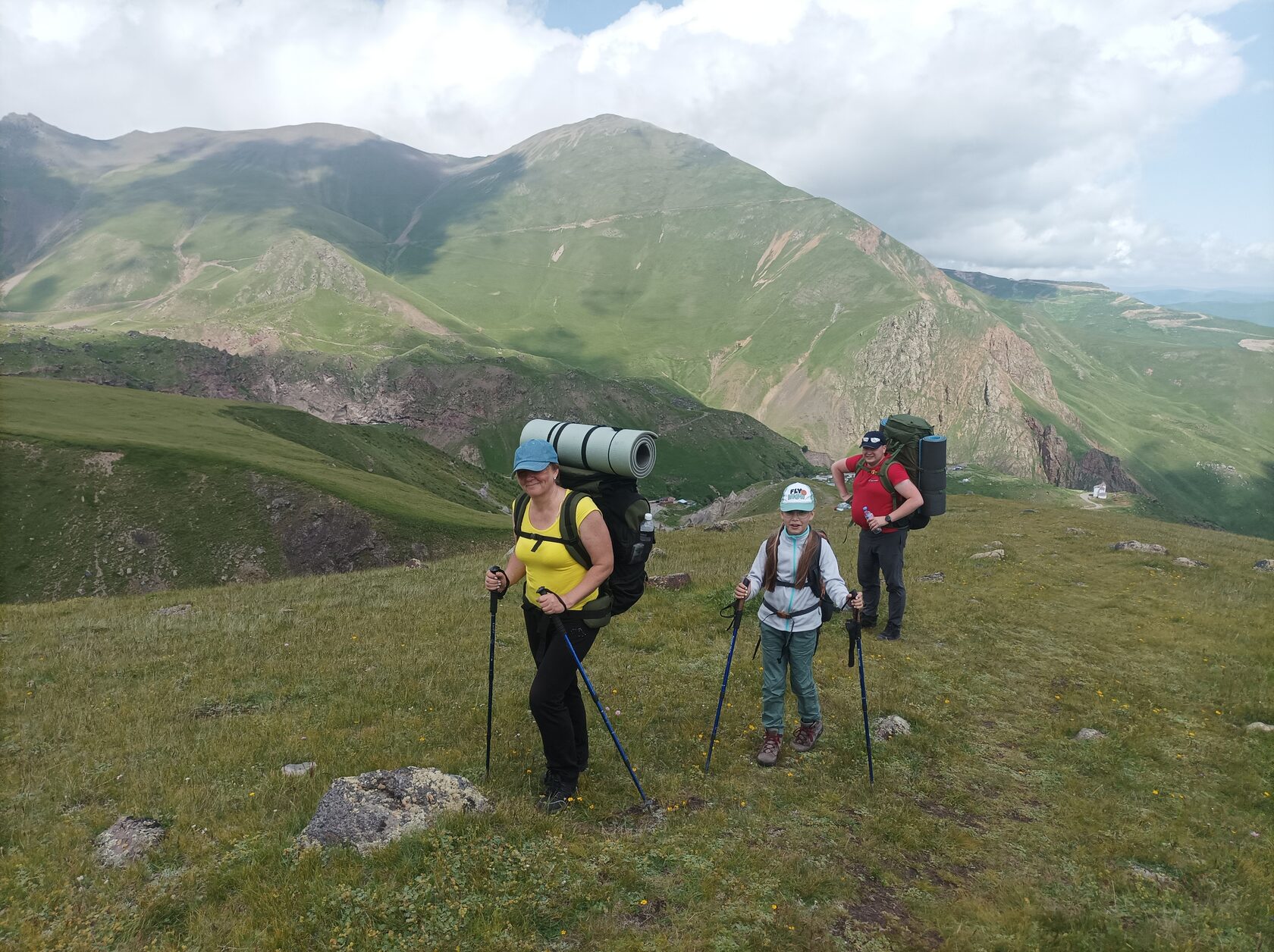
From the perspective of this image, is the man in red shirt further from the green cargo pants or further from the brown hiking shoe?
the brown hiking shoe

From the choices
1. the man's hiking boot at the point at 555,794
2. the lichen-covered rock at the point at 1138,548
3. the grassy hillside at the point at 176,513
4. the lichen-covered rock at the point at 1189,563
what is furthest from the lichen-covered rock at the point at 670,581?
the grassy hillside at the point at 176,513

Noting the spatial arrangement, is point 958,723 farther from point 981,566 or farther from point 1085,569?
point 1085,569

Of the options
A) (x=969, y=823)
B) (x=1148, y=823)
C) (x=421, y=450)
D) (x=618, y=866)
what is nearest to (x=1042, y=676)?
(x=1148, y=823)

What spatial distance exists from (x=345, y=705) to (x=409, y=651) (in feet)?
10.2

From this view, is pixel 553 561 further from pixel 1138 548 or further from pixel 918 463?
pixel 1138 548

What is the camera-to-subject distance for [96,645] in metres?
15.0

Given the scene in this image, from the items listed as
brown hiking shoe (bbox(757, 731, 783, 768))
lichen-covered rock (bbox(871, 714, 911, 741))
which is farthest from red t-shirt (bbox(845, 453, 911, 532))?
brown hiking shoe (bbox(757, 731, 783, 768))

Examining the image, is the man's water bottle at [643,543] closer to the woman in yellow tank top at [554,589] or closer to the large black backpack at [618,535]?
the large black backpack at [618,535]

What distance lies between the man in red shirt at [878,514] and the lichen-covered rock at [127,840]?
40.0ft

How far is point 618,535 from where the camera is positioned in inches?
320

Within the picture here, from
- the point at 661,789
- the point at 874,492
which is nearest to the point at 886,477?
the point at 874,492

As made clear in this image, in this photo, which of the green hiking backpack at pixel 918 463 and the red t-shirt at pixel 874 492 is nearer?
the red t-shirt at pixel 874 492

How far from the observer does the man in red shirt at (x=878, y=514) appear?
13609 millimetres

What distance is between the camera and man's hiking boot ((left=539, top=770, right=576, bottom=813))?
8.14m
